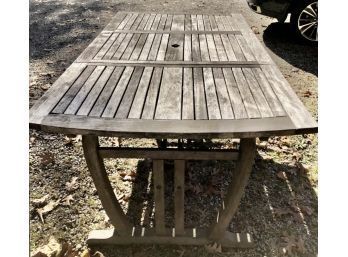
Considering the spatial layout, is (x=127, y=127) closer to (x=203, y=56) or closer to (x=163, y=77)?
(x=163, y=77)

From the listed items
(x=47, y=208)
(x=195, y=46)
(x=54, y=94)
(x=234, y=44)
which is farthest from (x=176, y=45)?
(x=47, y=208)

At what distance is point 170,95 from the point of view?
2113 mm

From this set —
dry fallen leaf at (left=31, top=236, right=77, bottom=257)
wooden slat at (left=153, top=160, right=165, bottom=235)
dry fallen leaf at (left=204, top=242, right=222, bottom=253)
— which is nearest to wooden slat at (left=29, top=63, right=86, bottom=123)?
wooden slat at (left=153, top=160, right=165, bottom=235)

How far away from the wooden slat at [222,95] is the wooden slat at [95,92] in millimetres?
869

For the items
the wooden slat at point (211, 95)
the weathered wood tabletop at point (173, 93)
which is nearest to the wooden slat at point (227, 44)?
the weathered wood tabletop at point (173, 93)

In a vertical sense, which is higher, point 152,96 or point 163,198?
point 152,96

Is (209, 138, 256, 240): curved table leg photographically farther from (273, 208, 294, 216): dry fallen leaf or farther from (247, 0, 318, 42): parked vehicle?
(247, 0, 318, 42): parked vehicle

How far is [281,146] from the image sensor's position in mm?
3865

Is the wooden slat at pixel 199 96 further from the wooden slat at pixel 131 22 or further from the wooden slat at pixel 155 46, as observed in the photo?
the wooden slat at pixel 131 22

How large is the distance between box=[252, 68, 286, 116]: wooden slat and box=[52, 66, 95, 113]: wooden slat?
1378 mm

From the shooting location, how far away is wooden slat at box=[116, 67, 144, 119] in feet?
6.29

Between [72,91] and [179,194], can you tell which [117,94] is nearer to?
[72,91]

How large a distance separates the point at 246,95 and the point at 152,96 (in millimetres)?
675

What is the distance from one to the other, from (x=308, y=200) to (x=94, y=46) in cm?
277
